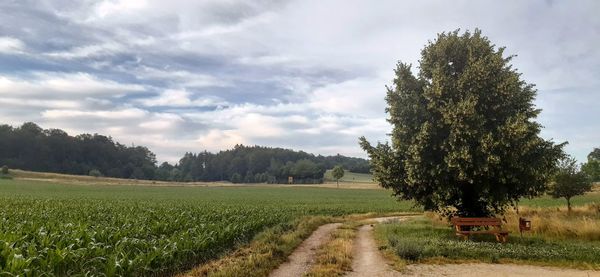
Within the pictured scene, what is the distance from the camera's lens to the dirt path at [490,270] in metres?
12.9

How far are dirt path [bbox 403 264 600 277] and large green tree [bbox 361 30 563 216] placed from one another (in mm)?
4974

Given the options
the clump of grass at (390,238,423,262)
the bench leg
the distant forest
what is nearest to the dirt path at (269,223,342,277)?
the clump of grass at (390,238,423,262)

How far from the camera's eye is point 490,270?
44.1 ft

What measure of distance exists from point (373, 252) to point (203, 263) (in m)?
6.24

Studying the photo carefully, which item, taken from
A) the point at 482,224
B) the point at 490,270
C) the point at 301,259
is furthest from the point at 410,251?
the point at 482,224

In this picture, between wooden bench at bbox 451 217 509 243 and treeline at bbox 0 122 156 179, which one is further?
treeline at bbox 0 122 156 179

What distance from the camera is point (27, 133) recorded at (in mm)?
149125

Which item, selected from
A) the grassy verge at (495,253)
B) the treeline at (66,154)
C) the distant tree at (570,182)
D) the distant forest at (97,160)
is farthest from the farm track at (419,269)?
the treeline at (66,154)

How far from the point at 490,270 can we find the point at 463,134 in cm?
670

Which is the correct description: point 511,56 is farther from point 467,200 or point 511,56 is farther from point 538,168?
point 467,200

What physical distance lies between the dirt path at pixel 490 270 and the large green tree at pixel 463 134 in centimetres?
497

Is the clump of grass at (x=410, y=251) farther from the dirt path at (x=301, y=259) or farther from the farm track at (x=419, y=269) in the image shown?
the dirt path at (x=301, y=259)

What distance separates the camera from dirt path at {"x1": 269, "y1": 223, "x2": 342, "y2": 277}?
13.1 m

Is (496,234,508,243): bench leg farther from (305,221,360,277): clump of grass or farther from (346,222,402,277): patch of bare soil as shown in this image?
(305,221,360,277): clump of grass
